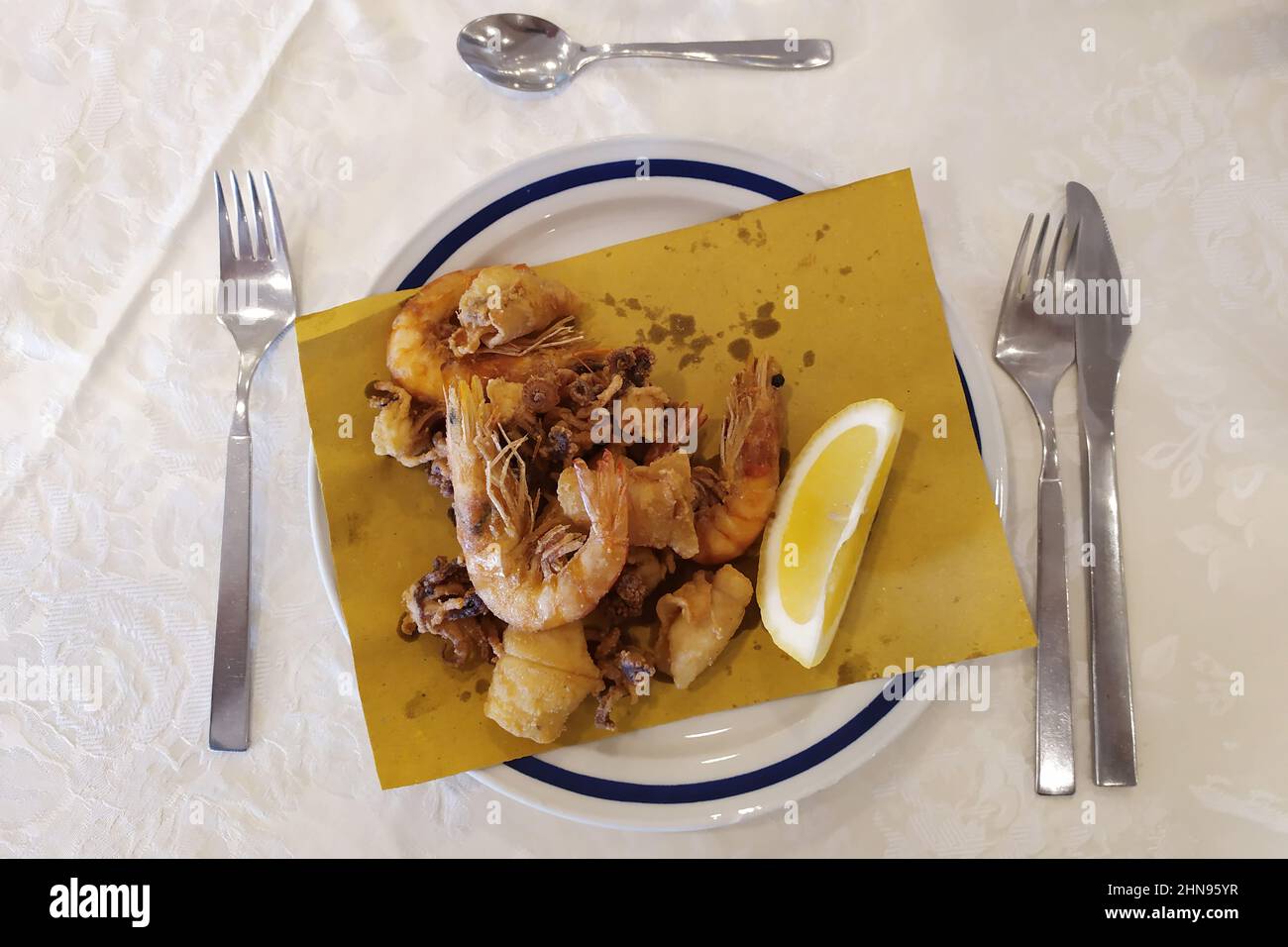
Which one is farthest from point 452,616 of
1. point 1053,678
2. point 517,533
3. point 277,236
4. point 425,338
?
point 1053,678

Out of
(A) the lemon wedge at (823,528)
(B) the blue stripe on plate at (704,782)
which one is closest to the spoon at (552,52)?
(B) the blue stripe on plate at (704,782)

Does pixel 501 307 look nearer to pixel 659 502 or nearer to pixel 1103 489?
pixel 659 502

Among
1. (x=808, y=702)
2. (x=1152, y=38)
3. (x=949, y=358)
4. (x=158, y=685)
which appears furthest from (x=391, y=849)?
(x=1152, y=38)

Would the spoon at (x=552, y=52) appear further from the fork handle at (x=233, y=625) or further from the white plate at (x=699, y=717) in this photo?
the fork handle at (x=233, y=625)

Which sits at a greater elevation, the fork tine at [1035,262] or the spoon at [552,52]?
the spoon at [552,52]

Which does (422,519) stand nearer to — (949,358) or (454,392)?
(454,392)

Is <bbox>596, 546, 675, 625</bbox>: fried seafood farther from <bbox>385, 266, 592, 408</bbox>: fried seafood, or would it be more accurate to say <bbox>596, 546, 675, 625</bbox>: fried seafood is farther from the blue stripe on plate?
<bbox>385, 266, 592, 408</bbox>: fried seafood
